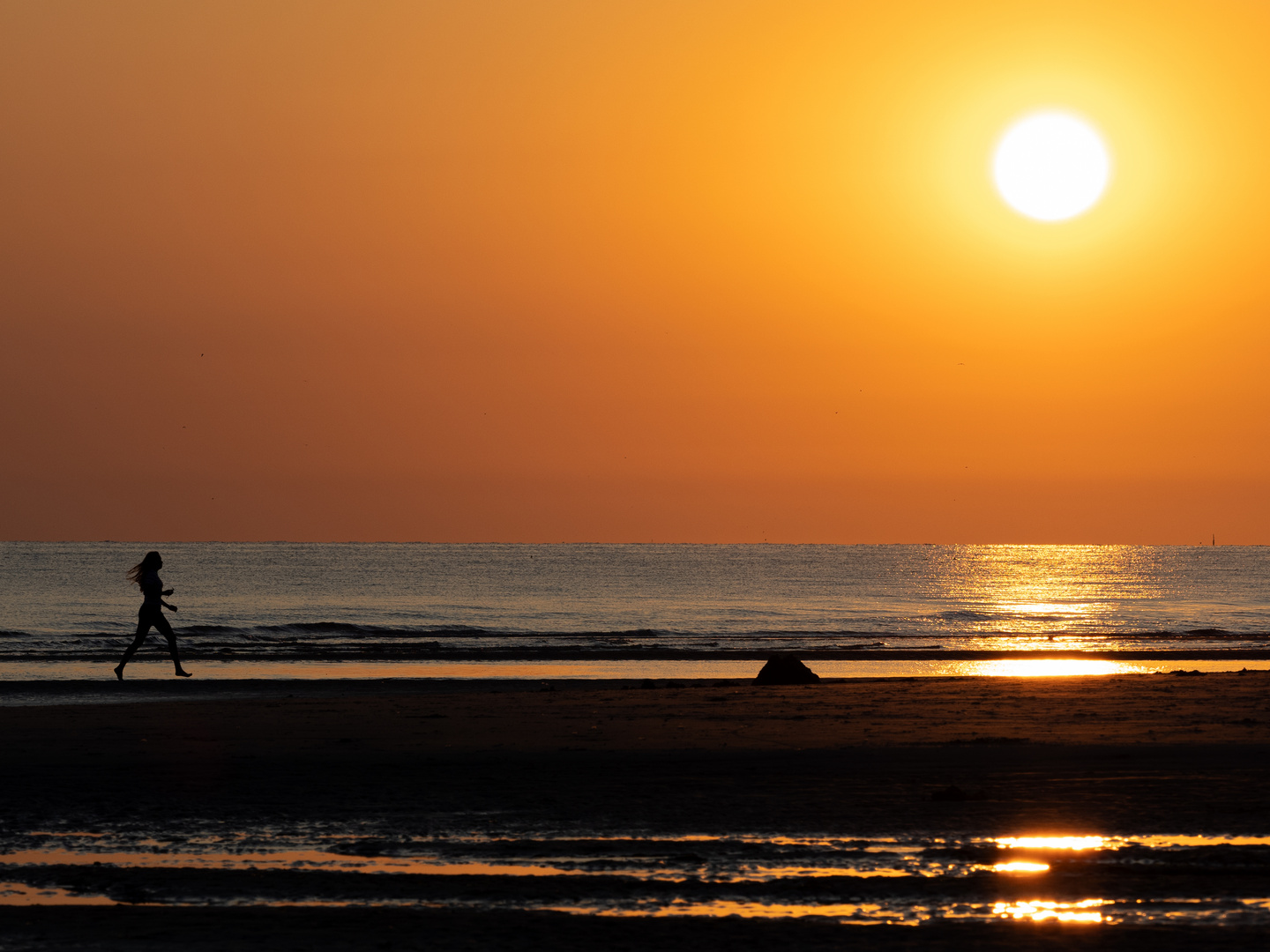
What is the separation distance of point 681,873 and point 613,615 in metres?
60.3

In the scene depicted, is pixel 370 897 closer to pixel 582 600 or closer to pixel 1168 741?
pixel 1168 741

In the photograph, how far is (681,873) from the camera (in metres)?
8.32

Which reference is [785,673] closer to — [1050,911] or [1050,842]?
[1050,842]

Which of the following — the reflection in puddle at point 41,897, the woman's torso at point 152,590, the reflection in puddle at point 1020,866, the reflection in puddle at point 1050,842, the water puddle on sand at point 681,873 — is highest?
the woman's torso at point 152,590

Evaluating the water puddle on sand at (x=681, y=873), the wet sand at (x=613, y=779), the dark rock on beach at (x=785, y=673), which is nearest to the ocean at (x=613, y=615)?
the dark rock on beach at (x=785, y=673)

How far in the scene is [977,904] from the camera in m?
7.45

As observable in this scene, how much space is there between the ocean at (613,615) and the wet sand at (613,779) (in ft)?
66.1

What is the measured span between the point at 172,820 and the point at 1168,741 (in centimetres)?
1021

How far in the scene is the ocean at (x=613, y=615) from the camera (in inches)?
1699

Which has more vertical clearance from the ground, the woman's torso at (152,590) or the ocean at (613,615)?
the ocean at (613,615)

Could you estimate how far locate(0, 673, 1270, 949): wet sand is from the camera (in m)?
7.02

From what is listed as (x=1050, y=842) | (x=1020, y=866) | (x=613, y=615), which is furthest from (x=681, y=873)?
(x=613, y=615)

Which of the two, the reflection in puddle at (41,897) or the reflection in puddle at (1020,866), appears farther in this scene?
the reflection in puddle at (1020,866)

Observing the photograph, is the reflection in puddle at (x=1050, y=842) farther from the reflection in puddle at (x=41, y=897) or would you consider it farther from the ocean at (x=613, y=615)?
the ocean at (x=613, y=615)
